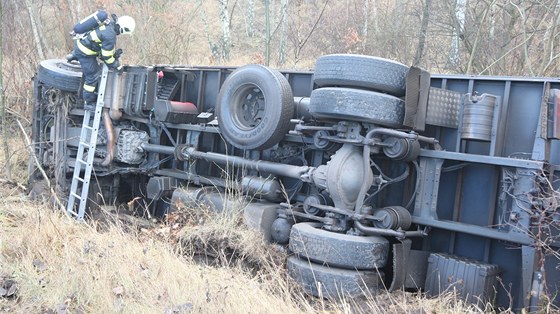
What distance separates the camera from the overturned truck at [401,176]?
5078mm

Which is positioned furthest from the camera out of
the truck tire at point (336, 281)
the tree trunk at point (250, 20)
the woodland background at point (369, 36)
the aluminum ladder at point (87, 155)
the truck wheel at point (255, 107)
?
the tree trunk at point (250, 20)

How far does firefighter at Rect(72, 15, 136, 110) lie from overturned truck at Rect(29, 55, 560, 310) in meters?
2.18

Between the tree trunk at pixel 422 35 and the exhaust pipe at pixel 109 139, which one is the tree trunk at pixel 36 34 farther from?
the tree trunk at pixel 422 35

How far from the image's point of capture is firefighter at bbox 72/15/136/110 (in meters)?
8.43

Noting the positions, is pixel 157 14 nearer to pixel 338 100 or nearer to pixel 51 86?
pixel 51 86

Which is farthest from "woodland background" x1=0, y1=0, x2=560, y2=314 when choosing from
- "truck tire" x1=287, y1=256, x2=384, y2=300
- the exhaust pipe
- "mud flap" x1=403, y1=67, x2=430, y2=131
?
"mud flap" x1=403, y1=67, x2=430, y2=131

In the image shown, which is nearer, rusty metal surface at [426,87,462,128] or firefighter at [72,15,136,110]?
rusty metal surface at [426,87,462,128]

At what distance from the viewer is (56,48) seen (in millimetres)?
15422

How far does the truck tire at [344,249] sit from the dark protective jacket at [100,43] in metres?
4.24

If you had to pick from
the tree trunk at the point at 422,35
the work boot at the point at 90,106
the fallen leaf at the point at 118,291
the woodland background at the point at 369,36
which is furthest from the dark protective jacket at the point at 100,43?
the tree trunk at the point at 422,35

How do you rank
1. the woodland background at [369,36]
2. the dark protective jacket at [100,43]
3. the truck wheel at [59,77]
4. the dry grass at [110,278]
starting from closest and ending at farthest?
the dry grass at [110,278], the dark protective jacket at [100,43], the truck wheel at [59,77], the woodland background at [369,36]

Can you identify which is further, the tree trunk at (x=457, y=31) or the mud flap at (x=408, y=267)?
the tree trunk at (x=457, y=31)

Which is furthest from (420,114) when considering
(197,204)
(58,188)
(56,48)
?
(56,48)

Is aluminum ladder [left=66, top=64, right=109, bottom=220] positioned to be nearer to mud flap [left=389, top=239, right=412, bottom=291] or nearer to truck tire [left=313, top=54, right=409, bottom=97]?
truck tire [left=313, top=54, right=409, bottom=97]
